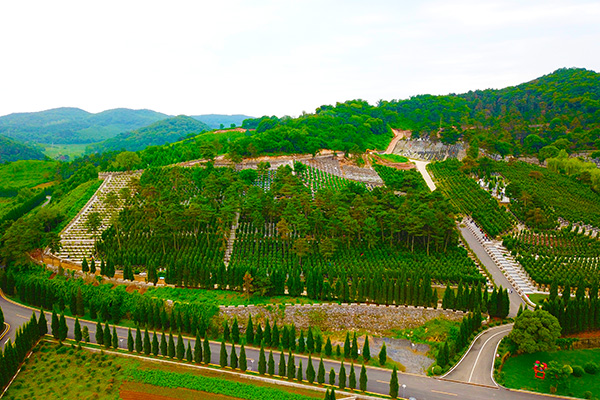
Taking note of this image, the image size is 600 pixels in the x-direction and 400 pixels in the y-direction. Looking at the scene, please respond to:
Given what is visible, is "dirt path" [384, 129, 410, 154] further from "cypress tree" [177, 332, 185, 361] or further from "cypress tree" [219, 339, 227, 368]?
"cypress tree" [177, 332, 185, 361]

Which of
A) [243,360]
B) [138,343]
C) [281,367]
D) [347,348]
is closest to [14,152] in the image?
[138,343]

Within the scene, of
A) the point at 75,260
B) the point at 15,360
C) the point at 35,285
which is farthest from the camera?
the point at 75,260

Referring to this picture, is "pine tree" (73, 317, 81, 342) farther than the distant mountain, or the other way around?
the distant mountain

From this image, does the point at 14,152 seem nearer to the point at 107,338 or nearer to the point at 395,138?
the point at 395,138

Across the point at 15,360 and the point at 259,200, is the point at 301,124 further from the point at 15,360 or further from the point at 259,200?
the point at 15,360

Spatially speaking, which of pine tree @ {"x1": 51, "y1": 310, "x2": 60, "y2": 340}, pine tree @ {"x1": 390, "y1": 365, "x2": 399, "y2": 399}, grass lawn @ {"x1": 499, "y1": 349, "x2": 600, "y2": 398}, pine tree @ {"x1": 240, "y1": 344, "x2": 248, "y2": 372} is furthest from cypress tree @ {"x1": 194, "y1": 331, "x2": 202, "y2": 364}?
grass lawn @ {"x1": 499, "y1": 349, "x2": 600, "y2": 398}

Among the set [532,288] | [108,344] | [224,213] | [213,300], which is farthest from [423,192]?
[108,344]
